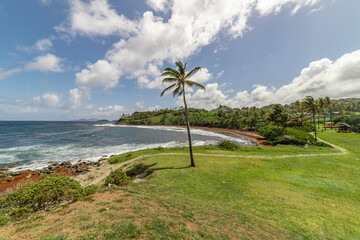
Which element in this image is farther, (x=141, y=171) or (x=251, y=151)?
(x=251, y=151)

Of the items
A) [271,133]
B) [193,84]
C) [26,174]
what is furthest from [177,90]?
[271,133]

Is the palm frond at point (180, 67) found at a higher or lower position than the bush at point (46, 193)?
higher

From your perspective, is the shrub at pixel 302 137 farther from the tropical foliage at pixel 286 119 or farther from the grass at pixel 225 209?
the grass at pixel 225 209

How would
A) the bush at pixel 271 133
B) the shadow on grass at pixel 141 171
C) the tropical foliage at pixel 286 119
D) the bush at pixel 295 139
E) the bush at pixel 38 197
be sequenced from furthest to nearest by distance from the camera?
the bush at pixel 271 133 < the tropical foliage at pixel 286 119 < the bush at pixel 295 139 < the shadow on grass at pixel 141 171 < the bush at pixel 38 197

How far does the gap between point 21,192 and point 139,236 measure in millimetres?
7558

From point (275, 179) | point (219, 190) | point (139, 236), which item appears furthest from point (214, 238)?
point (275, 179)

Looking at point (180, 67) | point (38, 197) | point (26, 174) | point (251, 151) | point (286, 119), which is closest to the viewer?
point (38, 197)

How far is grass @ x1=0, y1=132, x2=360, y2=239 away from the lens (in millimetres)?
5148

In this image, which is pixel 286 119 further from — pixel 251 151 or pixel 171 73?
pixel 171 73

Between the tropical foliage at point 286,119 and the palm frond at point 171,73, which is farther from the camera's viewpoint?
the tropical foliage at point 286,119

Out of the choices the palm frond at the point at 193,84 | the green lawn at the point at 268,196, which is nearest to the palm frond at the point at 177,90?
the palm frond at the point at 193,84

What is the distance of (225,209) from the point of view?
8219 millimetres

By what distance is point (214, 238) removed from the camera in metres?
5.24

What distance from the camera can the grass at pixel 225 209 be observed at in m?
5.15
